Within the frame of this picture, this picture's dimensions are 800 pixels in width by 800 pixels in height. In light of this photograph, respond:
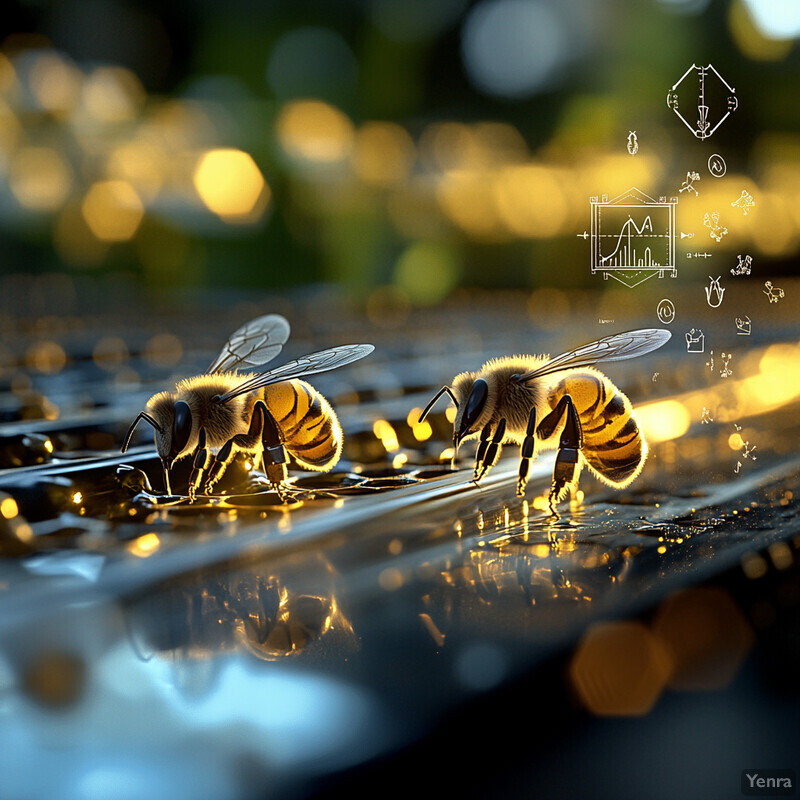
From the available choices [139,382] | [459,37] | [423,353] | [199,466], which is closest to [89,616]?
[199,466]

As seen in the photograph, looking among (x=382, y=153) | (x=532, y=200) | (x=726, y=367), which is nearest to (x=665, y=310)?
(x=726, y=367)

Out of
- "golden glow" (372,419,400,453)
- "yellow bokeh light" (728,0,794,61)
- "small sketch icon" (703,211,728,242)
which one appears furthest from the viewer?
"yellow bokeh light" (728,0,794,61)

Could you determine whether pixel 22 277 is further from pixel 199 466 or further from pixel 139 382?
pixel 199 466

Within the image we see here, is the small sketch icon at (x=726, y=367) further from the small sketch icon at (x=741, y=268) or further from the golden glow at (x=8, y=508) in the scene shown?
Answer: the golden glow at (x=8, y=508)

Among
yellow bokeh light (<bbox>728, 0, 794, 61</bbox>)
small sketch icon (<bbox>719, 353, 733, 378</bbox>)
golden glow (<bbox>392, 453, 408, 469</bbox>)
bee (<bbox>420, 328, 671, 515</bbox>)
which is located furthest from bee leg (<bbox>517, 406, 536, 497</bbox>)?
yellow bokeh light (<bbox>728, 0, 794, 61</bbox>)

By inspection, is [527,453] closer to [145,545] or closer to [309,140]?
[145,545]

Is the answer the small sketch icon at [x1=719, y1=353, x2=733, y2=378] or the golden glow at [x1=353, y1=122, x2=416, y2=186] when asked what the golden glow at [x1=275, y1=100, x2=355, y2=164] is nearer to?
the golden glow at [x1=353, y1=122, x2=416, y2=186]
